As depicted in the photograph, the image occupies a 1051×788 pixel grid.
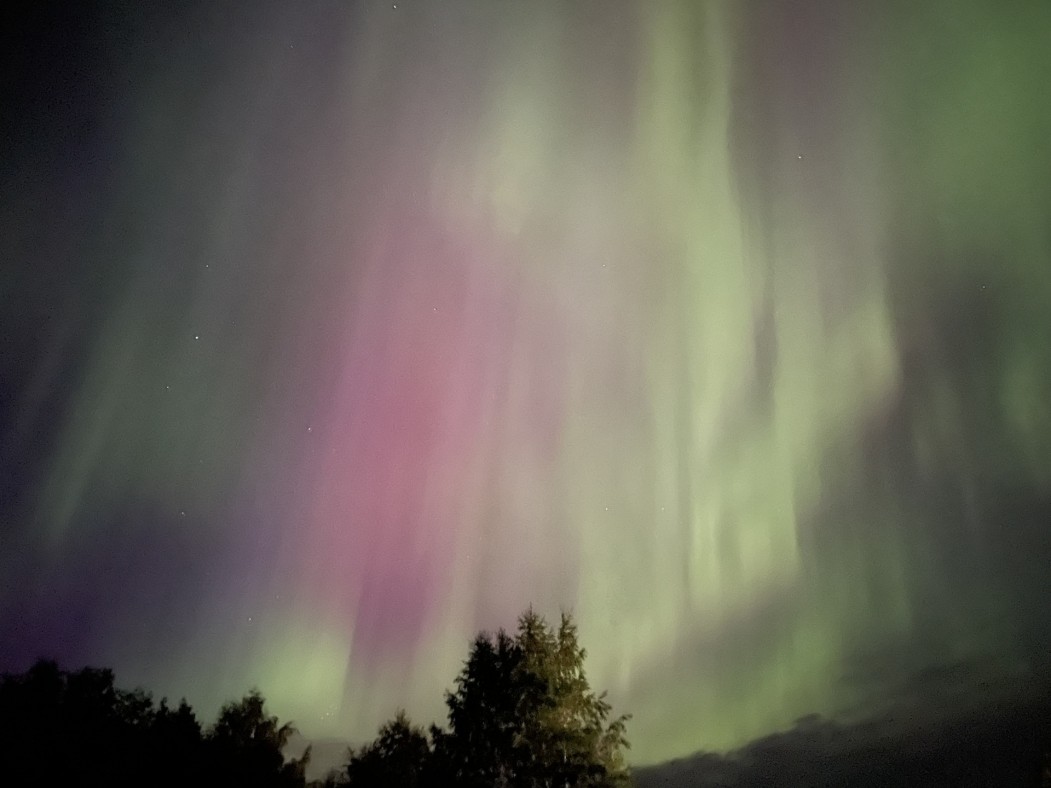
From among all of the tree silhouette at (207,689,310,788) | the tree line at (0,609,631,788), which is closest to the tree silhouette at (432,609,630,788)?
the tree line at (0,609,631,788)

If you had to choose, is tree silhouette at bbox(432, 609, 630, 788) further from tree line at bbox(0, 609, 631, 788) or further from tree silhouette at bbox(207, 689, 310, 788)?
tree silhouette at bbox(207, 689, 310, 788)

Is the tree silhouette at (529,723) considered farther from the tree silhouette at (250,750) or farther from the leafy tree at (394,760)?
the tree silhouette at (250,750)

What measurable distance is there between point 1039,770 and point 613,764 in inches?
3895

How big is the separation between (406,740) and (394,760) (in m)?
1.96

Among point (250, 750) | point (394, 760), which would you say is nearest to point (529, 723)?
point (394, 760)

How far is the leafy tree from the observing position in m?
33.2

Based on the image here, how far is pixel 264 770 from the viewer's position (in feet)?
125

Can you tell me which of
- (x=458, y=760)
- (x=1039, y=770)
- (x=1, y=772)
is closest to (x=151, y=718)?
(x=1, y=772)

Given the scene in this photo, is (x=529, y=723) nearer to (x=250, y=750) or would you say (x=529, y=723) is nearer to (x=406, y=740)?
(x=406, y=740)

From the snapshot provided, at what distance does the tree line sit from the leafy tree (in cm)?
7

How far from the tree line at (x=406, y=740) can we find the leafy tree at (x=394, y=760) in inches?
2.7

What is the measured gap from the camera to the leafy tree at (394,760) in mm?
33219

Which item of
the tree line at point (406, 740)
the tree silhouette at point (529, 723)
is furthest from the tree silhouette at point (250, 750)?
the tree silhouette at point (529, 723)

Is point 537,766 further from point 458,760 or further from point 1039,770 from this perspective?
point 1039,770
